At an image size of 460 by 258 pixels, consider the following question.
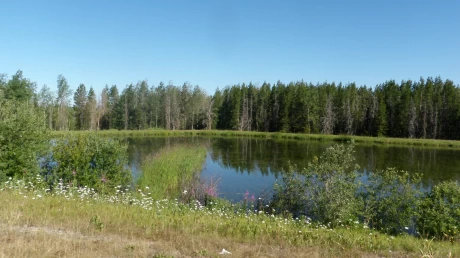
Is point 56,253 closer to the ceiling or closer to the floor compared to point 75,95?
closer to the floor

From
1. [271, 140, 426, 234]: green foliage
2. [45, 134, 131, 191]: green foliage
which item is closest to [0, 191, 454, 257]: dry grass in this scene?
[271, 140, 426, 234]: green foliage

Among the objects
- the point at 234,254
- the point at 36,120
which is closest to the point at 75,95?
the point at 36,120

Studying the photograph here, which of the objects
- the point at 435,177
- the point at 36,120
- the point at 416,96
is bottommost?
the point at 435,177

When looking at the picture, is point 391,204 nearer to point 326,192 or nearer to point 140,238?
point 326,192

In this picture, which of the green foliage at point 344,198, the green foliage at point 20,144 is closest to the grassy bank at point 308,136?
the green foliage at point 20,144

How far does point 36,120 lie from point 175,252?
1226 centimetres

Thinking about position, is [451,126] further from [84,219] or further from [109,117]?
[109,117]

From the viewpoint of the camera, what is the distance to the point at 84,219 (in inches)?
305

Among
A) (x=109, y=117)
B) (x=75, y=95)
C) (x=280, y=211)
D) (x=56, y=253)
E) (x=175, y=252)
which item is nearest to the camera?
(x=56, y=253)

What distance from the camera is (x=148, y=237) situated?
693 centimetres

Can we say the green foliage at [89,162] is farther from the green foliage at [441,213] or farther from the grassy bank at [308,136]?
the grassy bank at [308,136]

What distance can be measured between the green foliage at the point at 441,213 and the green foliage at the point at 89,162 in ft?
40.9

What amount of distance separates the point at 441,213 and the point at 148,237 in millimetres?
9347

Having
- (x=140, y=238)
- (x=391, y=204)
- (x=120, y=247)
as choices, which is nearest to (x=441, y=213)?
(x=391, y=204)
